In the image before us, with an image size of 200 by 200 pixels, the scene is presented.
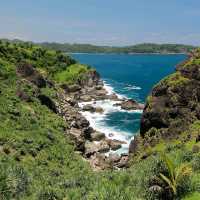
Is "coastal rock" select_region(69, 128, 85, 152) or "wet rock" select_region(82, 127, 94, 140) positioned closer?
"coastal rock" select_region(69, 128, 85, 152)

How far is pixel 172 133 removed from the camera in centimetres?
5250

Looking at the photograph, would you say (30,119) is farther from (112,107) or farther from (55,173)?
(112,107)

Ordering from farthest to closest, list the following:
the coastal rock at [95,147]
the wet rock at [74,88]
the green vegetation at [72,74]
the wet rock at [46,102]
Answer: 1. the green vegetation at [72,74]
2. the wet rock at [74,88]
3. the wet rock at [46,102]
4. the coastal rock at [95,147]

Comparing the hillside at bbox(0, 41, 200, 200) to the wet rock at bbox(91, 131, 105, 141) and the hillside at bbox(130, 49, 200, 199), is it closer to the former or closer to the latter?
the hillside at bbox(130, 49, 200, 199)

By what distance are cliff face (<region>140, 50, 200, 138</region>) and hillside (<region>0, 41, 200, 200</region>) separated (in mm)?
587

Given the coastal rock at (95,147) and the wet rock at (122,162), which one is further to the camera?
the coastal rock at (95,147)

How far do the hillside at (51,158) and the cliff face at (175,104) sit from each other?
587 millimetres

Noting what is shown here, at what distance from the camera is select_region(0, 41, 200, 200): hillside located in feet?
77.8

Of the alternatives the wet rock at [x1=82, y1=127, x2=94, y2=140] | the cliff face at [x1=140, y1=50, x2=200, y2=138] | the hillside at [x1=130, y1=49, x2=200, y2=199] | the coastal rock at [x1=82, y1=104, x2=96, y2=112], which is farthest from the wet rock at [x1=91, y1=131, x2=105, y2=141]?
the coastal rock at [x1=82, y1=104, x2=96, y2=112]

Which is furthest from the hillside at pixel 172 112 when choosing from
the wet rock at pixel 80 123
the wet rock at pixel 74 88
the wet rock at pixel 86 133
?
the wet rock at pixel 74 88

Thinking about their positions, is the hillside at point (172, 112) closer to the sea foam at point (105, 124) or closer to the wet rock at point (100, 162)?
the wet rock at point (100, 162)

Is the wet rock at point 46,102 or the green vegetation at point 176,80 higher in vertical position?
the green vegetation at point 176,80

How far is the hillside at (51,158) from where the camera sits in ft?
77.8

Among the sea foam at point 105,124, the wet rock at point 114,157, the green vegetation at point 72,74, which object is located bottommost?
the sea foam at point 105,124
